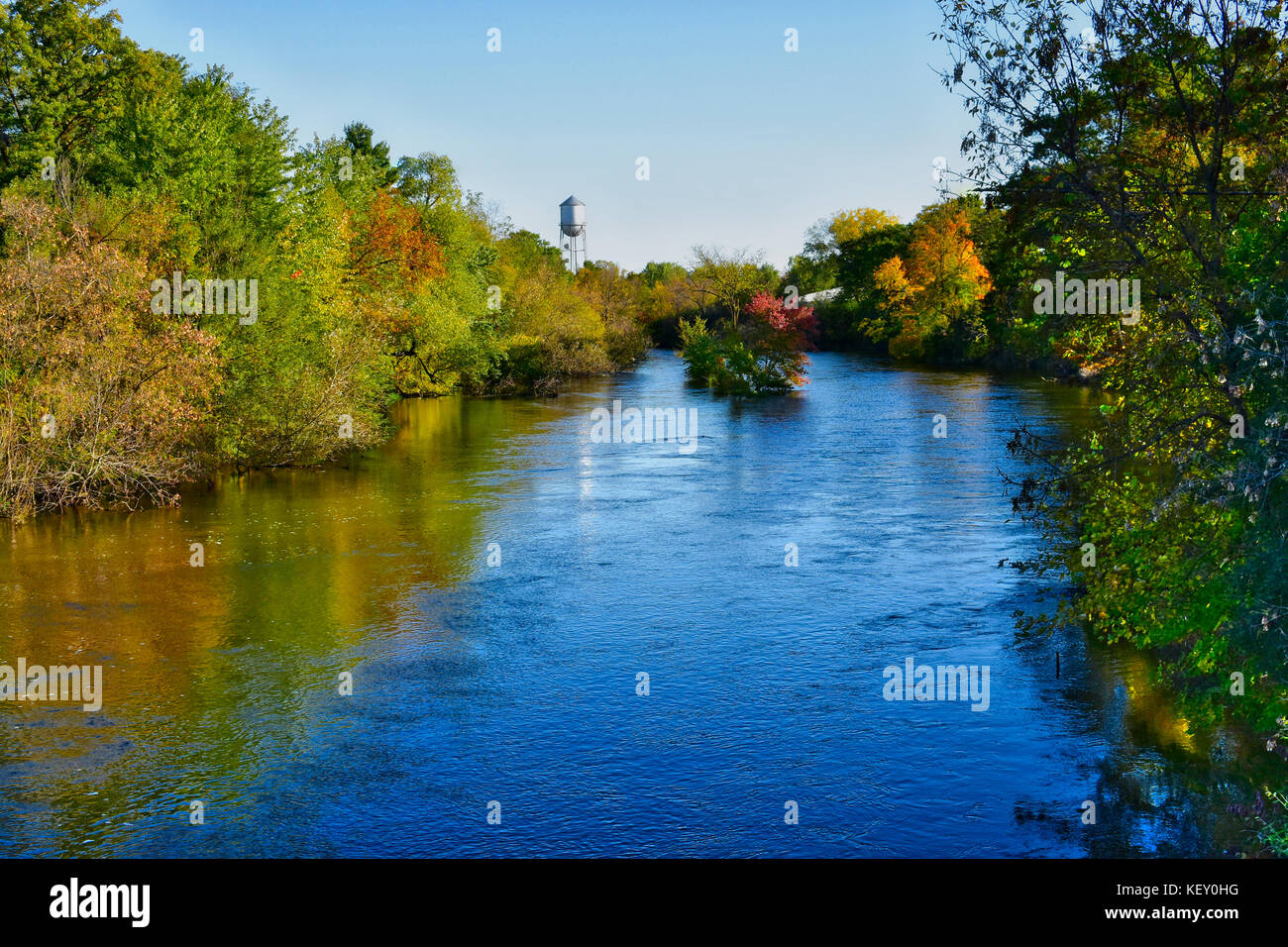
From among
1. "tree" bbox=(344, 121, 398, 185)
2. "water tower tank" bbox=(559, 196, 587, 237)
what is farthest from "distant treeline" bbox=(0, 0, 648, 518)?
"water tower tank" bbox=(559, 196, 587, 237)

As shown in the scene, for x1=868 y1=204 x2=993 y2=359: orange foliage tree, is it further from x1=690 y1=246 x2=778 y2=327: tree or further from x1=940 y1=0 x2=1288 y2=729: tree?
x1=940 y1=0 x2=1288 y2=729: tree

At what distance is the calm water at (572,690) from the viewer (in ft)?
34.2

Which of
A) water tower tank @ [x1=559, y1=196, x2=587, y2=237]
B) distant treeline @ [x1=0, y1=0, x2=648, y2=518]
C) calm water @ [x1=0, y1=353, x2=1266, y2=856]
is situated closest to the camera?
calm water @ [x1=0, y1=353, x2=1266, y2=856]

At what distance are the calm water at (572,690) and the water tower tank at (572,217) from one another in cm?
9963

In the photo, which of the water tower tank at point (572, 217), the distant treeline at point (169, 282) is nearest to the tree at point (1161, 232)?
the distant treeline at point (169, 282)

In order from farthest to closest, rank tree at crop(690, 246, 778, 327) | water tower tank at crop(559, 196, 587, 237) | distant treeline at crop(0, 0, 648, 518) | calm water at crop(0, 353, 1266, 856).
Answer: water tower tank at crop(559, 196, 587, 237), tree at crop(690, 246, 778, 327), distant treeline at crop(0, 0, 648, 518), calm water at crop(0, 353, 1266, 856)

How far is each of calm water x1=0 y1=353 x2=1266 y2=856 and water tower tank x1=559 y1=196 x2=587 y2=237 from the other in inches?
3922

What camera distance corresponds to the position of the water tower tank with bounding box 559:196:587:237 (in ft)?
405

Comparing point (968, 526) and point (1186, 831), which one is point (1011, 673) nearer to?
point (1186, 831)

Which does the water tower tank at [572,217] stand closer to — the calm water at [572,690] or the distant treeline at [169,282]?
the distant treeline at [169,282]

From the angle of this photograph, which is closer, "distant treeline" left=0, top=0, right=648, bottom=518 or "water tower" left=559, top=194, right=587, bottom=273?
"distant treeline" left=0, top=0, right=648, bottom=518
